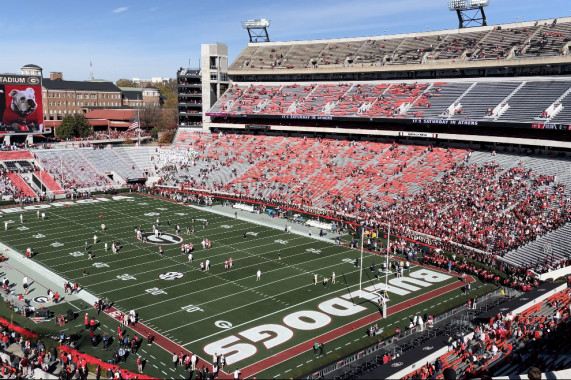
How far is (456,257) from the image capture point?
3425cm

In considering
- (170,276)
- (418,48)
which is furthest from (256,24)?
(170,276)

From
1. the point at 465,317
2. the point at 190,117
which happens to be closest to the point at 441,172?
the point at 465,317

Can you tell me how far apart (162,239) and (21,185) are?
86.9 ft

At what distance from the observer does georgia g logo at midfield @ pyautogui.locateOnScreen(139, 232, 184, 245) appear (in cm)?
3850

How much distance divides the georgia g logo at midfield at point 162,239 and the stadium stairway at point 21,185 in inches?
849

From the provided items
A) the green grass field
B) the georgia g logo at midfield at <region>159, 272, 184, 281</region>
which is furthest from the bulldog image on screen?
the georgia g logo at midfield at <region>159, 272, 184, 281</region>

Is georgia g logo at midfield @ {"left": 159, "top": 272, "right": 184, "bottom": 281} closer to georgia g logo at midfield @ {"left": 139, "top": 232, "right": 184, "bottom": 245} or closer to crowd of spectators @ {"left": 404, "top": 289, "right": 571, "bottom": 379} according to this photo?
georgia g logo at midfield @ {"left": 139, "top": 232, "right": 184, "bottom": 245}

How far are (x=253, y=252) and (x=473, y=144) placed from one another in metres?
27.8

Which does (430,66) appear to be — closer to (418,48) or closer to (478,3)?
(418,48)

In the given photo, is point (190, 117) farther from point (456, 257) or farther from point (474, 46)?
point (456, 257)

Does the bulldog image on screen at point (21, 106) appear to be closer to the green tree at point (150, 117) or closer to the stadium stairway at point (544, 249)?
the green tree at point (150, 117)

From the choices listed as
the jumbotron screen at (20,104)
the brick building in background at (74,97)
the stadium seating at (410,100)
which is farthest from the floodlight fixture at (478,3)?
the brick building in background at (74,97)

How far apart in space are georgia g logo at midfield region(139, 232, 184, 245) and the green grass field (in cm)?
68

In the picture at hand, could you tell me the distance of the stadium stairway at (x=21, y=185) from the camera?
180 feet
